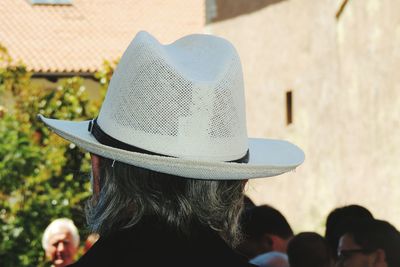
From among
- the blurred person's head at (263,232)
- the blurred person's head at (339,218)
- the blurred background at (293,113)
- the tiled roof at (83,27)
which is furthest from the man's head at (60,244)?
the tiled roof at (83,27)

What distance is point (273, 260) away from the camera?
5.12m

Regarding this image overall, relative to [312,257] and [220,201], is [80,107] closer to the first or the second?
[312,257]

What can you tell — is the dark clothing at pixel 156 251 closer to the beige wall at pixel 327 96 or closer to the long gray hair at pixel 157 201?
the long gray hair at pixel 157 201

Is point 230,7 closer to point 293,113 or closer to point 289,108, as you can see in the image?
point 289,108

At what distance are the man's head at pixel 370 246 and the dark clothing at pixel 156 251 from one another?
8.30 feet

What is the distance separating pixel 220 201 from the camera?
212 cm

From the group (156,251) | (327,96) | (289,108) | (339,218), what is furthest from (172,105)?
(289,108)

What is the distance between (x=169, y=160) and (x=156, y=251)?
20 centimetres

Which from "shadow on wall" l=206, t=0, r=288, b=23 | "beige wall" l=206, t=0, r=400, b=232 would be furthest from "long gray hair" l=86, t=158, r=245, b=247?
"shadow on wall" l=206, t=0, r=288, b=23

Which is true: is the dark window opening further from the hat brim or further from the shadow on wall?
the hat brim

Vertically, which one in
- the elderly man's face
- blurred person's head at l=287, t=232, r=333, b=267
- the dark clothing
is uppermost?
the dark clothing

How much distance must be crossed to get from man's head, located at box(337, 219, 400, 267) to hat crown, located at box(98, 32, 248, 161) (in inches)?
91.9

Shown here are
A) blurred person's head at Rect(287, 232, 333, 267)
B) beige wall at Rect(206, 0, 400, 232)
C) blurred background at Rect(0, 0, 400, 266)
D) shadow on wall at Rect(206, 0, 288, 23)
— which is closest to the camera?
blurred person's head at Rect(287, 232, 333, 267)

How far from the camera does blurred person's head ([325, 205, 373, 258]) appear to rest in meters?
5.08
